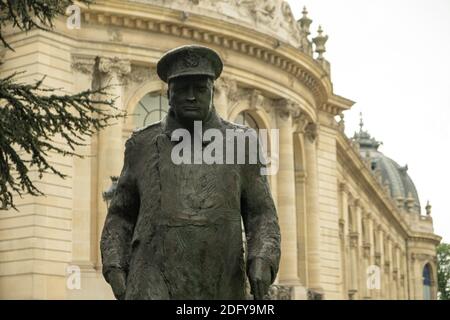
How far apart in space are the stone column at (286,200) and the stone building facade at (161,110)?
4 cm

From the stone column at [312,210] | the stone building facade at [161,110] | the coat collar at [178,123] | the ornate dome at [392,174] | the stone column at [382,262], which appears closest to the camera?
the coat collar at [178,123]

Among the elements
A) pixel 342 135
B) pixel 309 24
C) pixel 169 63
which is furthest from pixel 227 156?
pixel 342 135

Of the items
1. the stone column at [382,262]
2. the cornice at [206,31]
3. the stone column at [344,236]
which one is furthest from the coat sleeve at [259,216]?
the stone column at [382,262]

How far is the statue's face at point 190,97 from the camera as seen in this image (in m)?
5.92

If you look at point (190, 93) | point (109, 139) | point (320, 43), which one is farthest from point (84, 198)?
point (190, 93)

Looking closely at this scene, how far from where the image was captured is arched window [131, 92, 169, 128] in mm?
32750

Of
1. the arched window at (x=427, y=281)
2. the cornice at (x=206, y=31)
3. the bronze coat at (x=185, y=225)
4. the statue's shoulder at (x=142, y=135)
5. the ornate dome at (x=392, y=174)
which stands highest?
the ornate dome at (x=392, y=174)

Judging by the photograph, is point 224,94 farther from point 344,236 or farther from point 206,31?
→ point 344,236

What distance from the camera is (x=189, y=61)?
5.90 m

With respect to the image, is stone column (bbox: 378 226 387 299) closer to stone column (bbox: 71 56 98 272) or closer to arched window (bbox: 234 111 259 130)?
arched window (bbox: 234 111 259 130)

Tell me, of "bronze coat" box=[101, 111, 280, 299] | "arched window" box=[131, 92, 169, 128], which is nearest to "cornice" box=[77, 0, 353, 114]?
"arched window" box=[131, 92, 169, 128]

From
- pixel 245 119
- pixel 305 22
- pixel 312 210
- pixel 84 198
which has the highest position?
pixel 305 22

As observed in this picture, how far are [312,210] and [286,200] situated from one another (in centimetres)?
333

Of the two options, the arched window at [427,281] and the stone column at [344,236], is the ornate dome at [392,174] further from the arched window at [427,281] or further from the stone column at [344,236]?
the stone column at [344,236]
